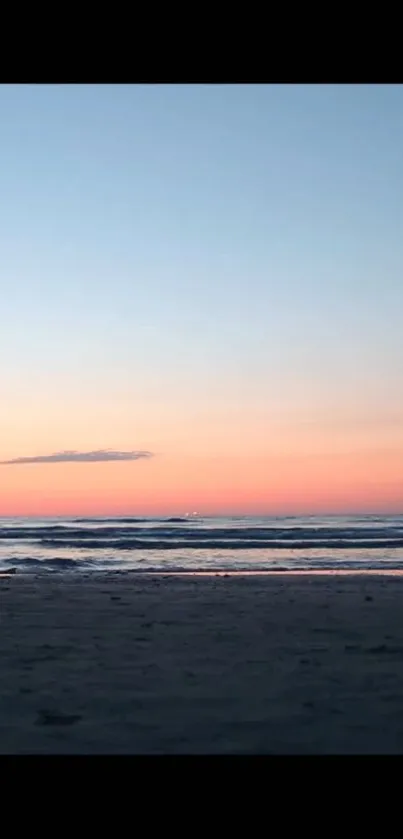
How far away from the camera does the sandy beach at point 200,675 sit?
14.6ft

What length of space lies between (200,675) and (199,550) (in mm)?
20293

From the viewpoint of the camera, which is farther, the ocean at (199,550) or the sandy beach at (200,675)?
the ocean at (199,550)

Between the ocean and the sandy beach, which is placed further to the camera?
the ocean

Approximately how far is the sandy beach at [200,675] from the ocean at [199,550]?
27.8ft

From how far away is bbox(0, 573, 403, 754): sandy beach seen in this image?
4438 millimetres

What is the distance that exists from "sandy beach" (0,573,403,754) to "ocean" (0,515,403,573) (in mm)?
8458

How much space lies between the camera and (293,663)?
6637mm

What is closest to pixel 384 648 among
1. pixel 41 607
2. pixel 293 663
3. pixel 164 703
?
pixel 293 663

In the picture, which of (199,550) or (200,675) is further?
(199,550)

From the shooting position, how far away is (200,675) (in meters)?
6.09

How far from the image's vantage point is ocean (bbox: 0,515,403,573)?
20312 mm
